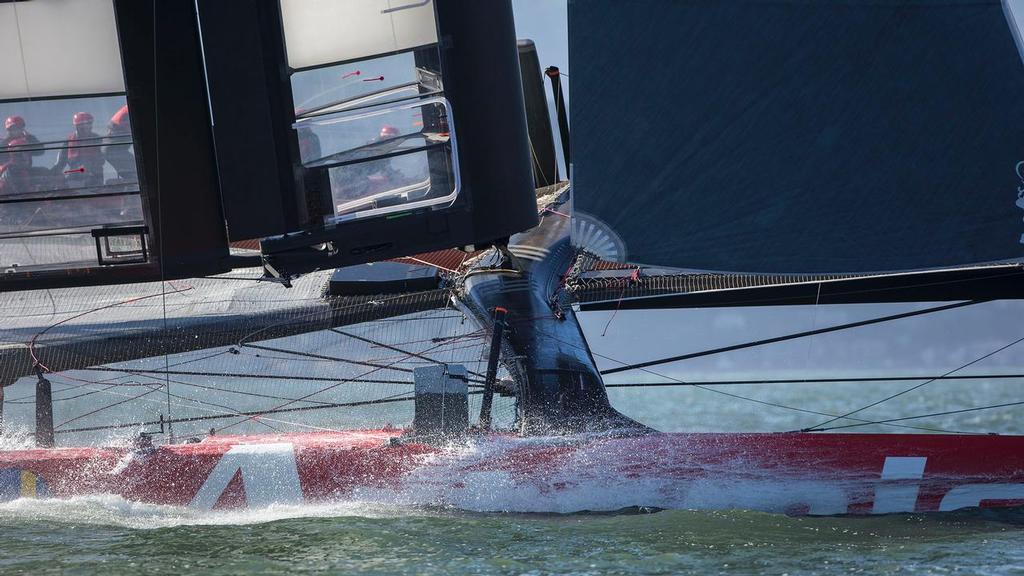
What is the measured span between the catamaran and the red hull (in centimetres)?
1

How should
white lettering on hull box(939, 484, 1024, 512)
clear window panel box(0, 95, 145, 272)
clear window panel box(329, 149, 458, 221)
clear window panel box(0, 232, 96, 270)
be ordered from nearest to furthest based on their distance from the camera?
white lettering on hull box(939, 484, 1024, 512)
clear window panel box(329, 149, 458, 221)
clear window panel box(0, 95, 145, 272)
clear window panel box(0, 232, 96, 270)

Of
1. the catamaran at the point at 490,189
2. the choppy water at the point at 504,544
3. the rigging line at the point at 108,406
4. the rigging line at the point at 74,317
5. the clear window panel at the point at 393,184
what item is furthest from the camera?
the rigging line at the point at 74,317

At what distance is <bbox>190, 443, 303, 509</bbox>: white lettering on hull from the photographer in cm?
542

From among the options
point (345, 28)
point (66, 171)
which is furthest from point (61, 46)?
point (345, 28)

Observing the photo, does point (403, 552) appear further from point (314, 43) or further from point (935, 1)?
point (935, 1)

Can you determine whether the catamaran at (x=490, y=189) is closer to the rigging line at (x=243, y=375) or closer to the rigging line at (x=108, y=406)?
the rigging line at (x=243, y=375)

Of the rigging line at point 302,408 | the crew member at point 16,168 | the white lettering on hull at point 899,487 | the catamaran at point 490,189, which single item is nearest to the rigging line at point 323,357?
the catamaran at point 490,189

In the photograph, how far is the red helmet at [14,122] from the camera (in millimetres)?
5551

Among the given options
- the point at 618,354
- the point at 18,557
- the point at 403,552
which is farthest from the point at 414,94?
the point at 18,557

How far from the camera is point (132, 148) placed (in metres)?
5.55

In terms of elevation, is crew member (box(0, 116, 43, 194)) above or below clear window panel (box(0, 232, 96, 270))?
above

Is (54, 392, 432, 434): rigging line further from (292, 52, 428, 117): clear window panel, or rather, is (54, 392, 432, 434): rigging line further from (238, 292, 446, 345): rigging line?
(292, 52, 428, 117): clear window panel

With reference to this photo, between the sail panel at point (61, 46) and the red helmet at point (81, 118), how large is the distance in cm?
10

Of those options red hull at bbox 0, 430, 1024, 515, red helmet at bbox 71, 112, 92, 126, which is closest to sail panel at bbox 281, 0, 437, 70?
red helmet at bbox 71, 112, 92, 126
